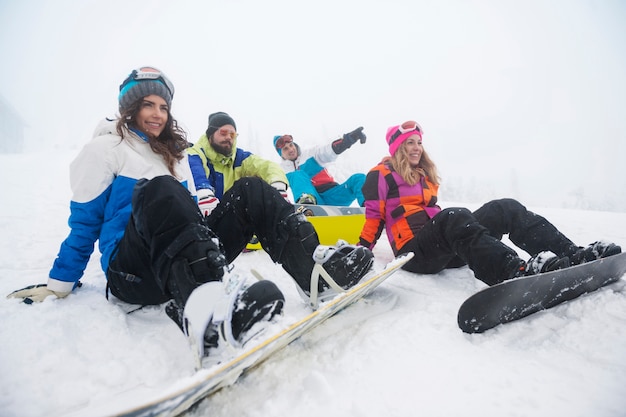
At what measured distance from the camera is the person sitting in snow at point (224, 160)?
10.5 feet

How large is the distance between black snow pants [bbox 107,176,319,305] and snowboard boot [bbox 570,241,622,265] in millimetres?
1483

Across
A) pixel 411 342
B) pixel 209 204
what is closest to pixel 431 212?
pixel 411 342

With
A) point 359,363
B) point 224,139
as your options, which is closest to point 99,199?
point 359,363

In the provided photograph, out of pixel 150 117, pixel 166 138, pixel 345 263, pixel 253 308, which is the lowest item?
pixel 345 263

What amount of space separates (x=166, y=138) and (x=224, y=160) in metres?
1.43

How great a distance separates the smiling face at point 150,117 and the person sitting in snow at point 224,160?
118 centimetres

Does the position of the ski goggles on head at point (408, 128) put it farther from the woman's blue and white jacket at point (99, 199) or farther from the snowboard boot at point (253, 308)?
the snowboard boot at point (253, 308)

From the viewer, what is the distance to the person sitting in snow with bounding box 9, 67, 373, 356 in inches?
46.9

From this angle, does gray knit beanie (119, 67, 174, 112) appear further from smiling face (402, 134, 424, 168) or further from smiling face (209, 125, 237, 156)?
smiling face (402, 134, 424, 168)

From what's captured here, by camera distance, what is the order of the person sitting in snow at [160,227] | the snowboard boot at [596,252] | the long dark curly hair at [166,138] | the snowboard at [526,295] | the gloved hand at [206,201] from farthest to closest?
1. the gloved hand at [206,201]
2. the long dark curly hair at [166,138]
3. the snowboard boot at [596,252]
4. the snowboard at [526,295]
5. the person sitting in snow at [160,227]

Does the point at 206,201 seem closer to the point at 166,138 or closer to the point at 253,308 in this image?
the point at 166,138

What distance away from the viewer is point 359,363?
3.91ft

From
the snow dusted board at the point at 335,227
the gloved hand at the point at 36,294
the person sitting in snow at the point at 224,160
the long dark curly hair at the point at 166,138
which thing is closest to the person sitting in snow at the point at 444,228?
the snow dusted board at the point at 335,227

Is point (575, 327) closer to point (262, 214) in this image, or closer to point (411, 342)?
point (411, 342)
